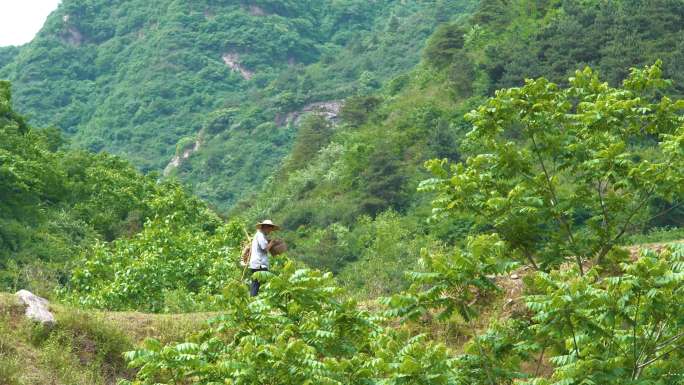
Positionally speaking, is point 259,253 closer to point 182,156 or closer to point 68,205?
point 68,205

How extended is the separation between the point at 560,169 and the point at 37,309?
593 centimetres

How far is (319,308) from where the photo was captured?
268 inches

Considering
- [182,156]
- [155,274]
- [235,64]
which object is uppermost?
[155,274]

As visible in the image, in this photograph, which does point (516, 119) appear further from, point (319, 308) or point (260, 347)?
point (260, 347)

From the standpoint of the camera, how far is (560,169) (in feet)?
27.5

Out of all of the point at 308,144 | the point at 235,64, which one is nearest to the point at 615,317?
the point at 308,144

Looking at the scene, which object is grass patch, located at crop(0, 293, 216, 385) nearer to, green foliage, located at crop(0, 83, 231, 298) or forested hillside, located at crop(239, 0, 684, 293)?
green foliage, located at crop(0, 83, 231, 298)

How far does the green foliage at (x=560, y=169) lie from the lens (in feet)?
25.4

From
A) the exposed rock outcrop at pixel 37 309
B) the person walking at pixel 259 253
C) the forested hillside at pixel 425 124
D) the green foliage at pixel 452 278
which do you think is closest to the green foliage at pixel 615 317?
the green foliage at pixel 452 278

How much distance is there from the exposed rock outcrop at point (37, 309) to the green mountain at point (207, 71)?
6168cm

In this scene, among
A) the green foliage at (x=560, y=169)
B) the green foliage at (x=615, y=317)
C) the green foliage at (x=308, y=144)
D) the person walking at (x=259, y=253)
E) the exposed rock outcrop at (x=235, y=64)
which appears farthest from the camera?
the exposed rock outcrop at (x=235, y=64)

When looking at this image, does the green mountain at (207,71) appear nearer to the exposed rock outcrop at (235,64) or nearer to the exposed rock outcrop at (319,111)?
the exposed rock outcrop at (235,64)

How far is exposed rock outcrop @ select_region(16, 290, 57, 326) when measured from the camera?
35.4 feet

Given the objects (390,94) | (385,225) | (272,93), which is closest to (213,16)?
(272,93)
